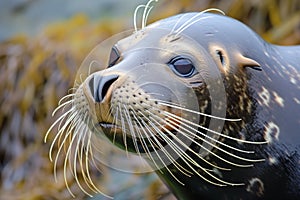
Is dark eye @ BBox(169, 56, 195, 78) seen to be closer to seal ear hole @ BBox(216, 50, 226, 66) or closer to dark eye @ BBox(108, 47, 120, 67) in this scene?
seal ear hole @ BBox(216, 50, 226, 66)

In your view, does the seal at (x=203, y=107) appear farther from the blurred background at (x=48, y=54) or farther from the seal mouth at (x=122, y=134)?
the blurred background at (x=48, y=54)

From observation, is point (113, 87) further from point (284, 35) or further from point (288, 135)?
point (284, 35)

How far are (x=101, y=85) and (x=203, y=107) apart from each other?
0.46m

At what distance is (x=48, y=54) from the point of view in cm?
823

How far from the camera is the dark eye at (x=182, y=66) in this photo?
3.99 meters

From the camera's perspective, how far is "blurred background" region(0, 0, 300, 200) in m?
7.41

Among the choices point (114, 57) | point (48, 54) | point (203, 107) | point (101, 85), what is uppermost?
point (48, 54)

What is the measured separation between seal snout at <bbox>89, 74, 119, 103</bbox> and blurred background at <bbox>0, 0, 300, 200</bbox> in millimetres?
2652

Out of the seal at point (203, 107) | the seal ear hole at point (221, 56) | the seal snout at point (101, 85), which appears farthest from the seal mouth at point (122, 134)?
the seal ear hole at point (221, 56)

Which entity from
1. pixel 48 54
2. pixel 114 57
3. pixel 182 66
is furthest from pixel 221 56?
pixel 48 54

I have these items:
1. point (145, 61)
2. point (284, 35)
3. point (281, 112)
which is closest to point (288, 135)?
point (281, 112)

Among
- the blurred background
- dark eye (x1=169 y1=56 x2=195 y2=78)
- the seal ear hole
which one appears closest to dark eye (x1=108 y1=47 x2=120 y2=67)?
dark eye (x1=169 y1=56 x2=195 y2=78)

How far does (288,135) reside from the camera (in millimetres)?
4156

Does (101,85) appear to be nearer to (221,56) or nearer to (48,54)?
(221,56)
